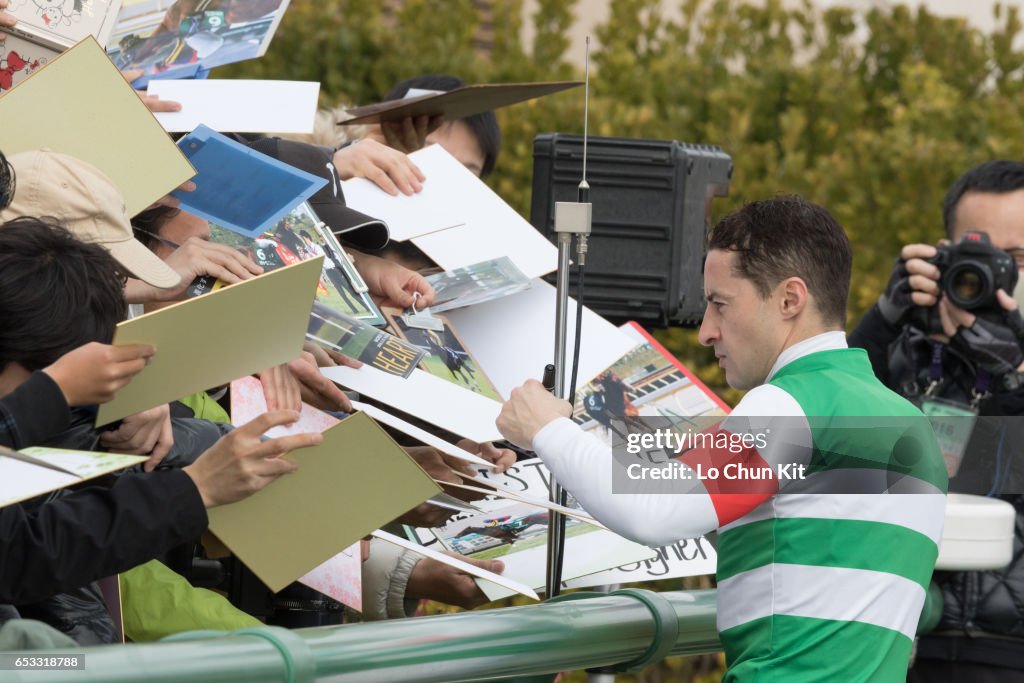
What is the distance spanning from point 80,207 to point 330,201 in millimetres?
798

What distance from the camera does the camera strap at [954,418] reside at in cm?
332

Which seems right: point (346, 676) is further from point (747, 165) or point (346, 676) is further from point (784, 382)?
point (747, 165)

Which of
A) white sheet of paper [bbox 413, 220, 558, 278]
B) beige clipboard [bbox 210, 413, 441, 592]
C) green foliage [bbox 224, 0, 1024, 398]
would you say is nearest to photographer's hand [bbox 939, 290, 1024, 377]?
white sheet of paper [bbox 413, 220, 558, 278]

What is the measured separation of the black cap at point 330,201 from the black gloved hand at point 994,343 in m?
1.38

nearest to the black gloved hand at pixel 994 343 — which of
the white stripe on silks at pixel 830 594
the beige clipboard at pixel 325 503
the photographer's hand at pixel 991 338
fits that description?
the photographer's hand at pixel 991 338

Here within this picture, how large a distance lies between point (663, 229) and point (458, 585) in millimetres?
1207

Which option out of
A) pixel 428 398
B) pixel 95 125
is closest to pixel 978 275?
pixel 428 398

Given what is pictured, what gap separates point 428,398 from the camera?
9.07 ft

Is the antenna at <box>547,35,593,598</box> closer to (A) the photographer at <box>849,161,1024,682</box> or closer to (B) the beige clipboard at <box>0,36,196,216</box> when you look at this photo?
(B) the beige clipboard at <box>0,36,196,216</box>

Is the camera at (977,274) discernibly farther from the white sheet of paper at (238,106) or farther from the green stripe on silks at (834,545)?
the white sheet of paper at (238,106)

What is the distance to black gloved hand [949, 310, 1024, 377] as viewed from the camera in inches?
130

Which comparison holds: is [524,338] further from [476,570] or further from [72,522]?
[72,522]

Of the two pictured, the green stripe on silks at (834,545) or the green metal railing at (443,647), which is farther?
the green stripe on silks at (834,545)

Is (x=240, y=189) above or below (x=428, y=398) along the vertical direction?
above
